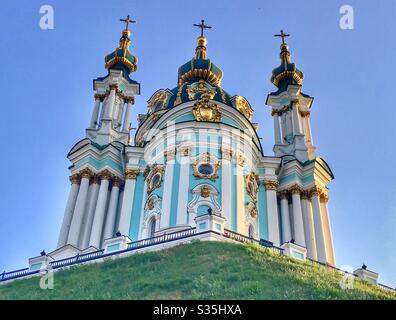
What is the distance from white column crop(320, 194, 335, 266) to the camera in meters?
28.5

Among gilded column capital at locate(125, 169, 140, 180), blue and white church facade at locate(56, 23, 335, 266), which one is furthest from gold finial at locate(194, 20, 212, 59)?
gilded column capital at locate(125, 169, 140, 180)

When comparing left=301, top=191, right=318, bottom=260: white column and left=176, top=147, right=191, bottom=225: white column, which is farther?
left=301, top=191, right=318, bottom=260: white column

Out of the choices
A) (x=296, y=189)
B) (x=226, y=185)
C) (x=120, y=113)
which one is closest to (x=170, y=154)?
(x=226, y=185)

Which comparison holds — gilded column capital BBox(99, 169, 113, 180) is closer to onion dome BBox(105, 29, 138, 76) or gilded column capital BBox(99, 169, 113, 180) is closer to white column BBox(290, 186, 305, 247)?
onion dome BBox(105, 29, 138, 76)

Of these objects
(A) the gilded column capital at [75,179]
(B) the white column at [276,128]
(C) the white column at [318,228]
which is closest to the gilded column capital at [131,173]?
(A) the gilded column capital at [75,179]

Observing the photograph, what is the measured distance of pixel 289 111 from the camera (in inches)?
1400

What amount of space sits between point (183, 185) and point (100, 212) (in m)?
4.59

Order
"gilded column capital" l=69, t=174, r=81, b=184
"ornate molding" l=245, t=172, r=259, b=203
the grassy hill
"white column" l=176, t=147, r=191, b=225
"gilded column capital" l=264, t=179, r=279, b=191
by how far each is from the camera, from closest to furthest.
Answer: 1. the grassy hill
2. "white column" l=176, t=147, r=191, b=225
3. "ornate molding" l=245, t=172, r=259, b=203
4. "gilded column capital" l=264, t=179, r=279, b=191
5. "gilded column capital" l=69, t=174, r=81, b=184

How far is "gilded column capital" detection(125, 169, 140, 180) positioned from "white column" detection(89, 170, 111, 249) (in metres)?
0.97

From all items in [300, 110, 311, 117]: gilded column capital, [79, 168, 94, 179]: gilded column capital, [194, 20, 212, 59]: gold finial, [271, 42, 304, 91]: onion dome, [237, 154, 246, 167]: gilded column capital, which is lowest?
[79, 168, 94, 179]: gilded column capital

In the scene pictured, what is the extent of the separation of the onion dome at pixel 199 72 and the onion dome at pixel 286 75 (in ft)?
12.2

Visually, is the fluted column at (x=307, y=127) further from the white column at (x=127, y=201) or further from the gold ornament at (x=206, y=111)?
the white column at (x=127, y=201)

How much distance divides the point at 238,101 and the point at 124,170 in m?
8.77
